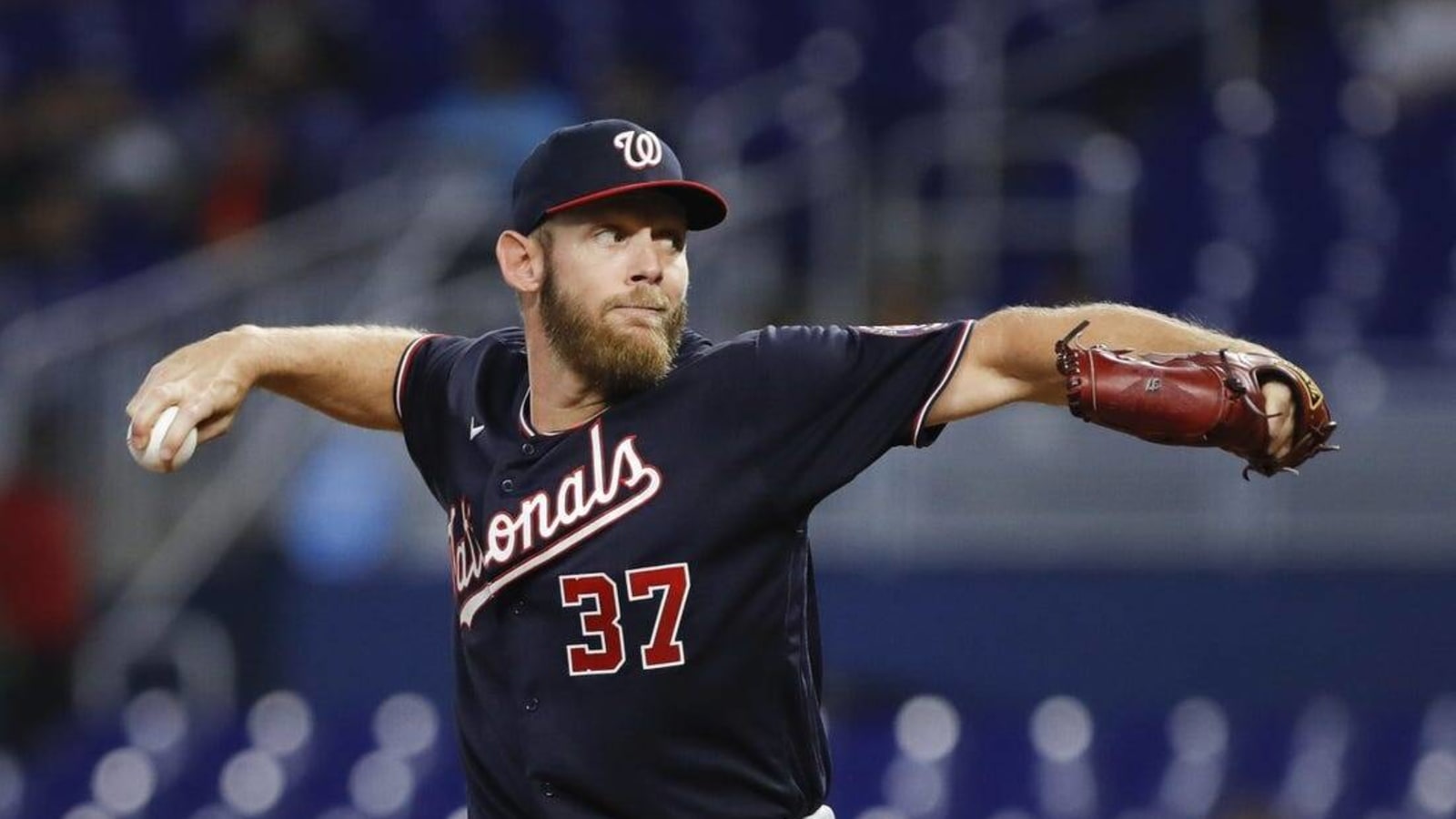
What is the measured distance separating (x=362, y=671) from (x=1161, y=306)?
3.31m

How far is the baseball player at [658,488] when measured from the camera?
3.93 metres

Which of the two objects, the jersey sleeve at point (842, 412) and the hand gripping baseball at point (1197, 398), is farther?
the jersey sleeve at point (842, 412)

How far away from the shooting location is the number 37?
393cm

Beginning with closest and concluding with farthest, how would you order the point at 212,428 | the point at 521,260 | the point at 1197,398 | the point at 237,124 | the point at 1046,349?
1. the point at 1197,398
2. the point at 1046,349
3. the point at 212,428
4. the point at 521,260
5. the point at 237,124

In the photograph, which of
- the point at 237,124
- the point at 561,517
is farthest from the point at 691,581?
the point at 237,124

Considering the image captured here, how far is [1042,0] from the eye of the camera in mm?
11891

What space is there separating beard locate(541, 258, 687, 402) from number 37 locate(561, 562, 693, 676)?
1.02ft

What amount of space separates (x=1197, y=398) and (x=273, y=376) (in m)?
1.58

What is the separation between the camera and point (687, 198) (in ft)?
13.4

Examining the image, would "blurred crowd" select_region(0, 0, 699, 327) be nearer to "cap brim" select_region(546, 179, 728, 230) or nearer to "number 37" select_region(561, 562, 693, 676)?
"cap brim" select_region(546, 179, 728, 230)

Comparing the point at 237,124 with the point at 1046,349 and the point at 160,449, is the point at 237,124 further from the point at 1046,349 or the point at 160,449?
the point at 1046,349

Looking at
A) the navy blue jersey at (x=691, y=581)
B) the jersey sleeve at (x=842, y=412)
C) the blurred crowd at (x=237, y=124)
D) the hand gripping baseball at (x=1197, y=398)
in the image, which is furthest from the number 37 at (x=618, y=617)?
the blurred crowd at (x=237, y=124)

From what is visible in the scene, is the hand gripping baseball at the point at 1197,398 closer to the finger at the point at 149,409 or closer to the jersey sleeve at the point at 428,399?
the jersey sleeve at the point at 428,399

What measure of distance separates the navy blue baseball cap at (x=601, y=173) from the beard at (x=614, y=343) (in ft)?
0.42
